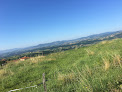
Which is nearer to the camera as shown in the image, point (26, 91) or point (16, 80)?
point (26, 91)

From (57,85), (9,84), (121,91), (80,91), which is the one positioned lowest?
(9,84)

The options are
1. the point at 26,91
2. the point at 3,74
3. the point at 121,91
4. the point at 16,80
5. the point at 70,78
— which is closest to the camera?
the point at 121,91

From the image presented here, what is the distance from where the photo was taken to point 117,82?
3.12 m

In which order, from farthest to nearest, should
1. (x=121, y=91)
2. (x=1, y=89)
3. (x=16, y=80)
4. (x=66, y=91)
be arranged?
(x=16, y=80)
(x=1, y=89)
(x=66, y=91)
(x=121, y=91)

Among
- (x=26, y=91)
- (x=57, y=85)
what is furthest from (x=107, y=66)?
(x=26, y=91)

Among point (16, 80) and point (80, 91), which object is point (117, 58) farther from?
point (16, 80)

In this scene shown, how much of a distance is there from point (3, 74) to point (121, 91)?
9251mm

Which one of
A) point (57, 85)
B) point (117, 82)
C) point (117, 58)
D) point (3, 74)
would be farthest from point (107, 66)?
point (3, 74)

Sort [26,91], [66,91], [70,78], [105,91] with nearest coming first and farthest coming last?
[105,91] < [66,91] < [26,91] < [70,78]

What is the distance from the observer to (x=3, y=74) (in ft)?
25.5

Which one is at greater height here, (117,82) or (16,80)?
(117,82)

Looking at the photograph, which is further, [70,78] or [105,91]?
A: [70,78]

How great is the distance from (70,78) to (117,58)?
12.3ft

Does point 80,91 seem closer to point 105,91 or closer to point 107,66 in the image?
point 105,91
